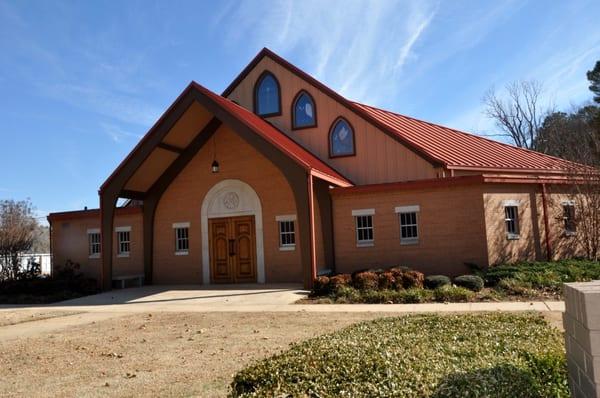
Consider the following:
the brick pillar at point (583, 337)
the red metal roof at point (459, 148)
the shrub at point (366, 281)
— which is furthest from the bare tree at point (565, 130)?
the brick pillar at point (583, 337)

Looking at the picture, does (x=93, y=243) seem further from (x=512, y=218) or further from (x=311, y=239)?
(x=512, y=218)

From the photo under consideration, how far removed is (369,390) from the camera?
4355 mm

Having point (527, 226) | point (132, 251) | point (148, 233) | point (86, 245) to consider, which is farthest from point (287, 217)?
point (86, 245)

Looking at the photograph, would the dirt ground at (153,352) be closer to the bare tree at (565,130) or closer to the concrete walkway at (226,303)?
the concrete walkway at (226,303)

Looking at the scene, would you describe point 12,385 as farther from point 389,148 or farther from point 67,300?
point 389,148

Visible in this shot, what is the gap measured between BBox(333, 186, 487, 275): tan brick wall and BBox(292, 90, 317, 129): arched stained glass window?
4385 mm

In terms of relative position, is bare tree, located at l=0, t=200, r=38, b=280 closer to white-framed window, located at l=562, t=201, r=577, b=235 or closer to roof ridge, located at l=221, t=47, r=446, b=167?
roof ridge, located at l=221, t=47, r=446, b=167

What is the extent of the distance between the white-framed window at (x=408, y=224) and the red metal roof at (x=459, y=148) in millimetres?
2190

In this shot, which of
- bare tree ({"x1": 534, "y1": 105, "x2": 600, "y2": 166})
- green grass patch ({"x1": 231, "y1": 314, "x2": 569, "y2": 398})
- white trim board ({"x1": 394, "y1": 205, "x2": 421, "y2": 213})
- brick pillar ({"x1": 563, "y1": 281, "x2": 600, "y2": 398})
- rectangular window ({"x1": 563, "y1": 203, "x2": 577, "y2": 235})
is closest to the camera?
brick pillar ({"x1": 563, "y1": 281, "x2": 600, "y2": 398})

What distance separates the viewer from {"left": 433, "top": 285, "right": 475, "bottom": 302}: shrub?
13.4 m

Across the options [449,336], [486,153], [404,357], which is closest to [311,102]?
[486,153]

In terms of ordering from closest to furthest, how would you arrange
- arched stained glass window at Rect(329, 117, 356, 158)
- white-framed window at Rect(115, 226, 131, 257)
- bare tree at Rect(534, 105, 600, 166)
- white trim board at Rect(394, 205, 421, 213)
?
1. white trim board at Rect(394, 205, 421, 213)
2. arched stained glass window at Rect(329, 117, 356, 158)
3. white-framed window at Rect(115, 226, 131, 257)
4. bare tree at Rect(534, 105, 600, 166)

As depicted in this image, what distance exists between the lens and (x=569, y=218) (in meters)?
19.4

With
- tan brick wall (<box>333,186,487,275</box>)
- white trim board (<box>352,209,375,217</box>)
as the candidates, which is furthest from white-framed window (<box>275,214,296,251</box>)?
white trim board (<box>352,209,375,217</box>)
